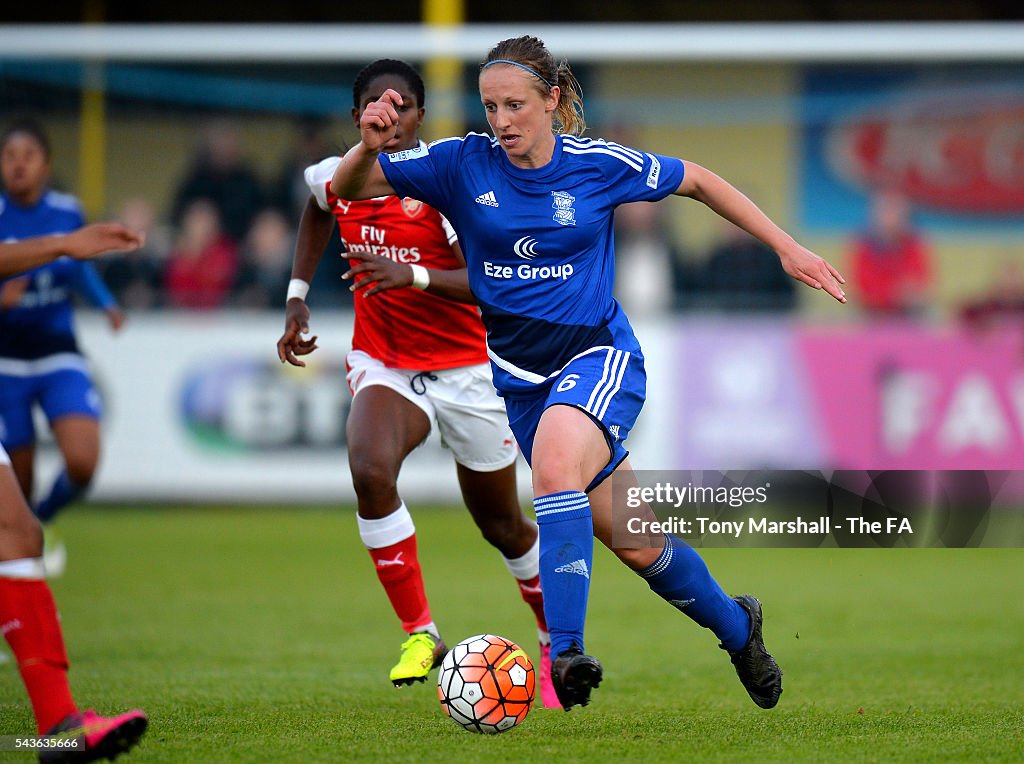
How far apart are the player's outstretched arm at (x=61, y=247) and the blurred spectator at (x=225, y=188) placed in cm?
953

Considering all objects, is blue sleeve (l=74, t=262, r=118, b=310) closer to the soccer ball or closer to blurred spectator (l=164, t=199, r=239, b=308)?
the soccer ball

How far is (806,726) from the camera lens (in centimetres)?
484

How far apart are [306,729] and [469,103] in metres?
10.6

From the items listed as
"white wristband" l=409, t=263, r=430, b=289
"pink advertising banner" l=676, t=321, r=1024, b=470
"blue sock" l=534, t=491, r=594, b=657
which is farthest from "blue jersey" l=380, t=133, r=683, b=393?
"pink advertising banner" l=676, t=321, r=1024, b=470

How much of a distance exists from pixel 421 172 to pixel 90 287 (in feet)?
13.2

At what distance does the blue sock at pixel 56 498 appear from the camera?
841 cm

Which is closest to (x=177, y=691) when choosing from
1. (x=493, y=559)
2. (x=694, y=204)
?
(x=493, y=559)

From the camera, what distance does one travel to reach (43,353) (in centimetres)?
817

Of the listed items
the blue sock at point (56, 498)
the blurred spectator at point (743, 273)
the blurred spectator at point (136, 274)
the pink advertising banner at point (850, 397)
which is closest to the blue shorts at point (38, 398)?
the blue sock at point (56, 498)

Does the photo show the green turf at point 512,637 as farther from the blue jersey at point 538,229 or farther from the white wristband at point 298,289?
the white wristband at point 298,289

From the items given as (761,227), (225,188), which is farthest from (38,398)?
(225,188)

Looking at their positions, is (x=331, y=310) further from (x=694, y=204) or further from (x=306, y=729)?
(x=306, y=729)

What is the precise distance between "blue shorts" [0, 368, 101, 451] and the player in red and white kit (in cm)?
281

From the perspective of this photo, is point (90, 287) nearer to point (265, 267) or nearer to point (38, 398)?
point (38, 398)
